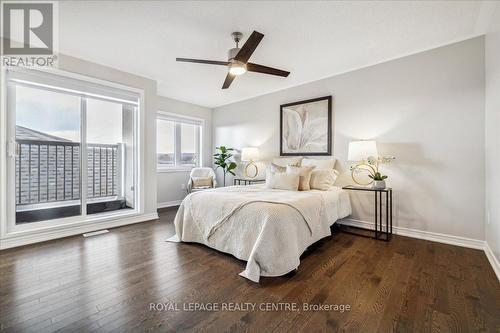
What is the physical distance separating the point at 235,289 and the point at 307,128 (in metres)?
2.95

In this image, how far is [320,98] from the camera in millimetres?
3723

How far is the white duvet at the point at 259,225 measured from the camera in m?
1.90

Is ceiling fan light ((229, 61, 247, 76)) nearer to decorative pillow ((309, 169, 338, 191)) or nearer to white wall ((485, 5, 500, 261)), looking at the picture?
decorative pillow ((309, 169, 338, 191))

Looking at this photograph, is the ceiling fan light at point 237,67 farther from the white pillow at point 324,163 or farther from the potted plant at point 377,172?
the potted plant at point 377,172

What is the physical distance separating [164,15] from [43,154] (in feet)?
8.37

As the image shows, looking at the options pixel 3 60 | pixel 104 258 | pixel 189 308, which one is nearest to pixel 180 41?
pixel 3 60

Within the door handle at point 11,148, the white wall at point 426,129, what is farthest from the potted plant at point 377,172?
the door handle at point 11,148

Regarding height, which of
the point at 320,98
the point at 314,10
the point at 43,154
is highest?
→ the point at 314,10

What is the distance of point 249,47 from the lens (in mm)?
2188

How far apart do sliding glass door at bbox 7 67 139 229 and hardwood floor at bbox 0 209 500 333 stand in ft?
2.37

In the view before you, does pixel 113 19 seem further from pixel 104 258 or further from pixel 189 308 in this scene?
pixel 189 308

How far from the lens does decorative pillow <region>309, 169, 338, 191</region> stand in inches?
122

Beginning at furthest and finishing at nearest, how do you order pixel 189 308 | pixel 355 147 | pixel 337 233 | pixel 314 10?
pixel 337 233, pixel 355 147, pixel 314 10, pixel 189 308

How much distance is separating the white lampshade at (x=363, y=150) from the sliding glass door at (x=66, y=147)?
348cm
